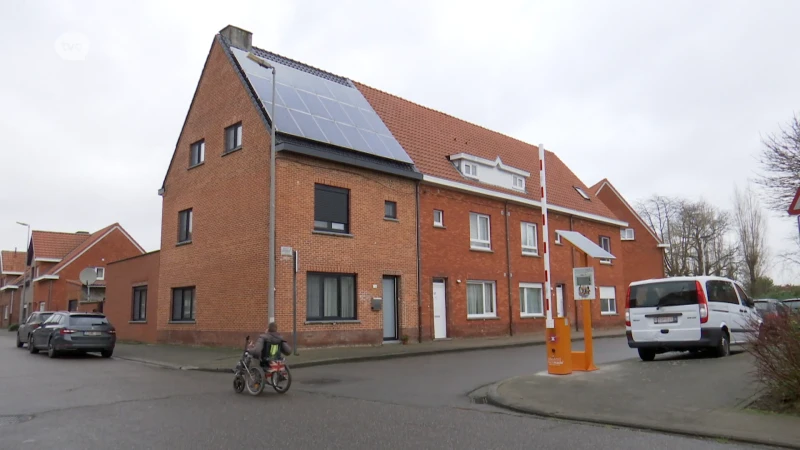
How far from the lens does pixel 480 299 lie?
24.1m

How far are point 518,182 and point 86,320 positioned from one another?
18.0 meters

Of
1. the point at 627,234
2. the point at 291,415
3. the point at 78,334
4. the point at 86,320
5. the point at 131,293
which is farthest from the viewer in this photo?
the point at 627,234

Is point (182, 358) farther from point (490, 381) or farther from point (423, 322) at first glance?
point (490, 381)

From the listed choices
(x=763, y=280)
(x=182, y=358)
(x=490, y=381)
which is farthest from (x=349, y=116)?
(x=763, y=280)

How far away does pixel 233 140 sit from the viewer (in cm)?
2095

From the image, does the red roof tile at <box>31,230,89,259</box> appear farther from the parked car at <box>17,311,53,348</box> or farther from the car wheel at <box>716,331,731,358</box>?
the car wheel at <box>716,331,731,358</box>

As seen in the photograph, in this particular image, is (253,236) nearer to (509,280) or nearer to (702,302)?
(509,280)

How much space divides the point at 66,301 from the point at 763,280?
5339 cm

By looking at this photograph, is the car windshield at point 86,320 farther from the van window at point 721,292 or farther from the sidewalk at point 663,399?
the van window at point 721,292

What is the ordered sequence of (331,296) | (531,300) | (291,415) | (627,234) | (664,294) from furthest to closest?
1. (627,234)
2. (531,300)
3. (331,296)
4. (664,294)
5. (291,415)

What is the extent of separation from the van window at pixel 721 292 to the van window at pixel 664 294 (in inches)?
16.9

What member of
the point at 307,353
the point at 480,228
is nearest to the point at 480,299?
the point at 480,228

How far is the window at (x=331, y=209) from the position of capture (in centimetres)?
1903

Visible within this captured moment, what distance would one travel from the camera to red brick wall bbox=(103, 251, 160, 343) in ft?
80.3
